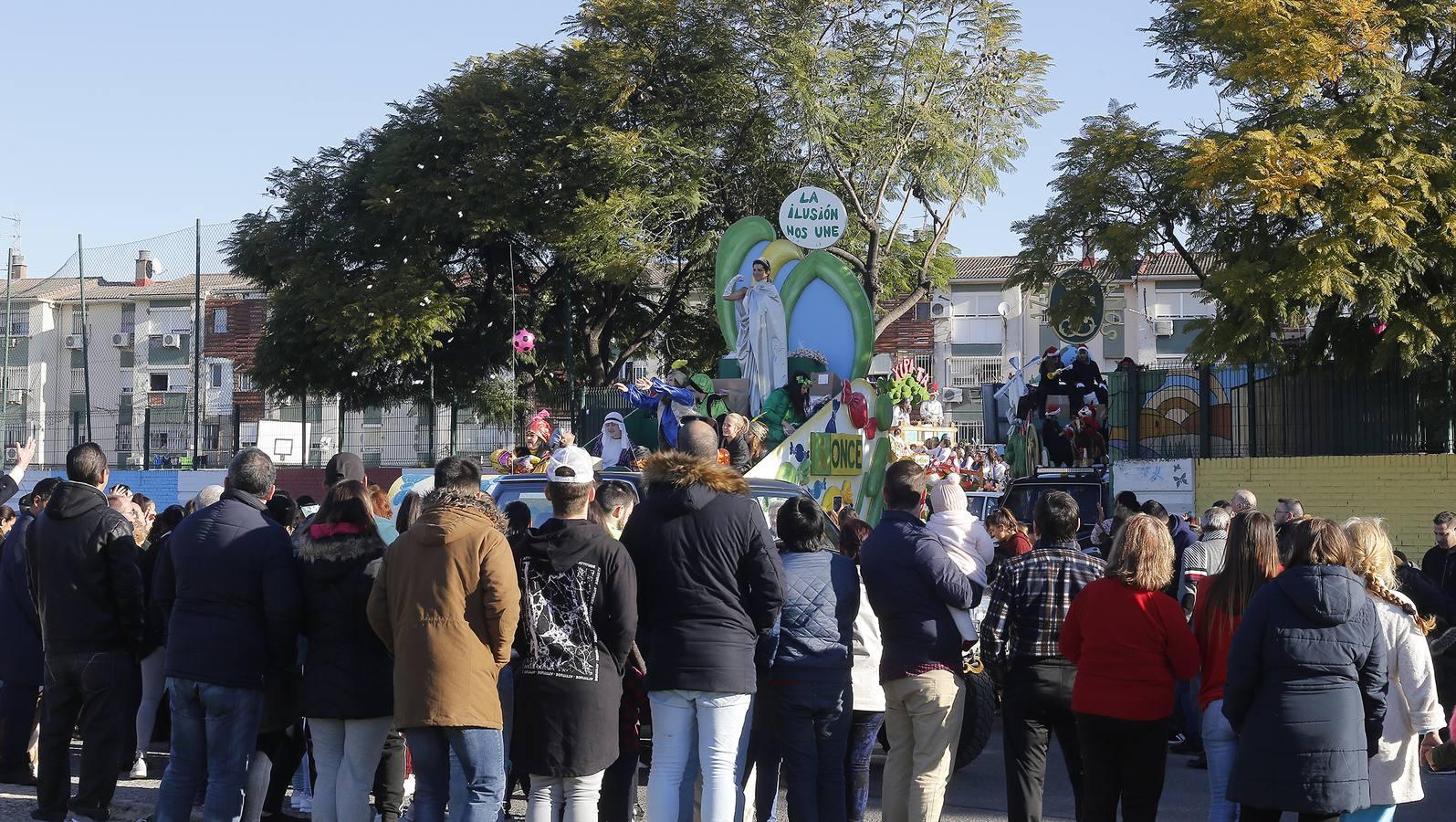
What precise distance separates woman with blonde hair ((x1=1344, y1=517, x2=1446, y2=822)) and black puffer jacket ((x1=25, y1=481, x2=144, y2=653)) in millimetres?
5772

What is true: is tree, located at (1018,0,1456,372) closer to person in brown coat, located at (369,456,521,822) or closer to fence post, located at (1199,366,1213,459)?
fence post, located at (1199,366,1213,459)

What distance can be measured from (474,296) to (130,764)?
86.3 feet

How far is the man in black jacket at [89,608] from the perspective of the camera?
24.6ft

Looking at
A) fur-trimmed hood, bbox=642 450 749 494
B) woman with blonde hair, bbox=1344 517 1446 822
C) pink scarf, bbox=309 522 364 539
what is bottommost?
woman with blonde hair, bbox=1344 517 1446 822

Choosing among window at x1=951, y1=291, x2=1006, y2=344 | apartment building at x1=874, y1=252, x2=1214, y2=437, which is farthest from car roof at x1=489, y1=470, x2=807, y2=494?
window at x1=951, y1=291, x2=1006, y2=344

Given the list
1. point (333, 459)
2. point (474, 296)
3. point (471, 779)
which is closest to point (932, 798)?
point (471, 779)

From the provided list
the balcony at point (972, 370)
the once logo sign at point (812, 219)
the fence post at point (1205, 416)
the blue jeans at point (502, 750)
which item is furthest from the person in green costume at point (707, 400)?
the balcony at point (972, 370)

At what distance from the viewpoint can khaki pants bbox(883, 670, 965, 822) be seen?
264 inches

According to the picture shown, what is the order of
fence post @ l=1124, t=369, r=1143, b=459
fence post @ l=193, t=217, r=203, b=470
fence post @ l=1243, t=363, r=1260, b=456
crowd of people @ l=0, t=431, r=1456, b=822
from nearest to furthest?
crowd of people @ l=0, t=431, r=1456, b=822 → fence post @ l=1243, t=363, r=1260, b=456 → fence post @ l=1124, t=369, r=1143, b=459 → fence post @ l=193, t=217, r=203, b=470

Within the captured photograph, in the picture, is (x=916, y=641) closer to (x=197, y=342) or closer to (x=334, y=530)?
(x=334, y=530)

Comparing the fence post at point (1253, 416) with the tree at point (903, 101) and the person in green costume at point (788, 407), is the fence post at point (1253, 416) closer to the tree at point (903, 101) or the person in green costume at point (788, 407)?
the person in green costume at point (788, 407)

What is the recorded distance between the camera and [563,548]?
5898mm

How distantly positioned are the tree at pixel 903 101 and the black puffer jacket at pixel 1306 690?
86.7ft

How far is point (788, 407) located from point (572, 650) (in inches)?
564
